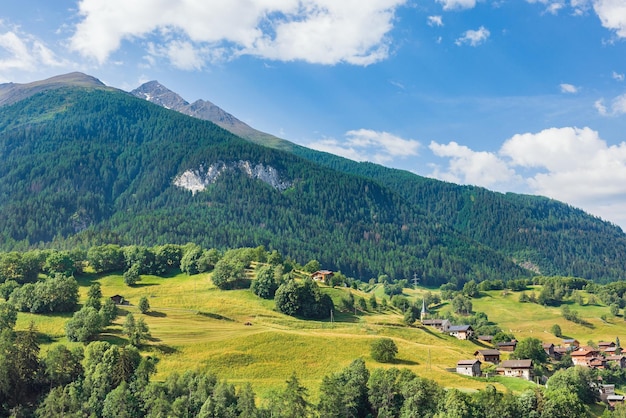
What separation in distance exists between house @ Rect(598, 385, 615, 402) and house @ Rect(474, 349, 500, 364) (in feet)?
72.6

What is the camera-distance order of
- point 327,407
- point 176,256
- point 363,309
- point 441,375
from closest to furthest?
1. point 327,407
2. point 441,375
3. point 363,309
4. point 176,256

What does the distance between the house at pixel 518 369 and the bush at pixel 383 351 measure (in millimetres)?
25204

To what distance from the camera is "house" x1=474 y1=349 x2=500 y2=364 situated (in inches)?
5148

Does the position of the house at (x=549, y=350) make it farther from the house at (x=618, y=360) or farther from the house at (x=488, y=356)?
the house at (x=488, y=356)

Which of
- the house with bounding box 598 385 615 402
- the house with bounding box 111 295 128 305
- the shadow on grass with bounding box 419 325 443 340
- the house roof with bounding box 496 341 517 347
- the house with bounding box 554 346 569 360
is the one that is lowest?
the house with bounding box 598 385 615 402

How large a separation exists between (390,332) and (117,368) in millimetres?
68396

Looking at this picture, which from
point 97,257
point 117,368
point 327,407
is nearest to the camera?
point 327,407

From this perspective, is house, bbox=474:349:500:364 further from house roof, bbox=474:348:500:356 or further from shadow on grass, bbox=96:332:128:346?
shadow on grass, bbox=96:332:128:346

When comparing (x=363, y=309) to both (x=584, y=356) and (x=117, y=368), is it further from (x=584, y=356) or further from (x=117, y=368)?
(x=117, y=368)

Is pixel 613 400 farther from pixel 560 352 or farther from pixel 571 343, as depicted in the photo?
pixel 571 343

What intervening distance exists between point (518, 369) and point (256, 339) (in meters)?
57.0

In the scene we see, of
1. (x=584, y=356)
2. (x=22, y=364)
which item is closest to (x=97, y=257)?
(x=22, y=364)

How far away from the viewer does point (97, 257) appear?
17112 centimetres

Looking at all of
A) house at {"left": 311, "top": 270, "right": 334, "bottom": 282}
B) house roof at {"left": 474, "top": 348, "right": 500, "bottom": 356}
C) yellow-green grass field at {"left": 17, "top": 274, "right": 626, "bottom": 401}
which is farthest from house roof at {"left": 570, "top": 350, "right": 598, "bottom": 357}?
house at {"left": 311, "top": 270, "right": 334, "bottom": 282}
